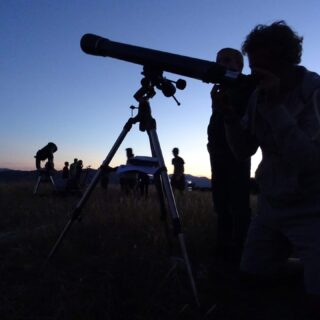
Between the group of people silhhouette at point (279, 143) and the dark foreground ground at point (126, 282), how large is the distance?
0.79ft

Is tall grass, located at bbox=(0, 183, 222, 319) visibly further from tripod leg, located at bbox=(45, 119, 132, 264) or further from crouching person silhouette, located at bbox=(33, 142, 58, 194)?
crouching person silhouette, located at bbox=(33, 142, 58, 194)

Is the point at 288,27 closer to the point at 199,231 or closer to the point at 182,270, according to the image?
the point at 182,270

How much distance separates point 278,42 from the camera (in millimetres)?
2395

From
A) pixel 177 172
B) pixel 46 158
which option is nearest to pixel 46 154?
pixel 46 158

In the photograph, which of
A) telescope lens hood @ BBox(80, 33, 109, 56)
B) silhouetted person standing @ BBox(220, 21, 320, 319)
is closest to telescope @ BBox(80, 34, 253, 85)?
telescope lens hood @ BBox(80, 33, 109, 56)

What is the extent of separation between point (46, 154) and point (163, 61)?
965 centimetres

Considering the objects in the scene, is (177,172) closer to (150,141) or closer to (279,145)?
(150,141)

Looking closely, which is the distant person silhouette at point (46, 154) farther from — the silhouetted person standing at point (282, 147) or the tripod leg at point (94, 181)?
the silhouetted person standing at point (282, 147)

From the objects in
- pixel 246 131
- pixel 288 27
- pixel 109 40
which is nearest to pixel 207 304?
pixel 246 131

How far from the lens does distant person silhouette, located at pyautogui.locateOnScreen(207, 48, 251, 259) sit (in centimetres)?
343

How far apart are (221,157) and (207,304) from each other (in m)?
1.43

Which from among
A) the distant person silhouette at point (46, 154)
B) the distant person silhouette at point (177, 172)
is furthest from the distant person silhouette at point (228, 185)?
the distant person silhouette at point (46, 154)

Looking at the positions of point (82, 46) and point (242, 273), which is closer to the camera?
point (242, 273)

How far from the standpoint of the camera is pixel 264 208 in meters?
2.73
